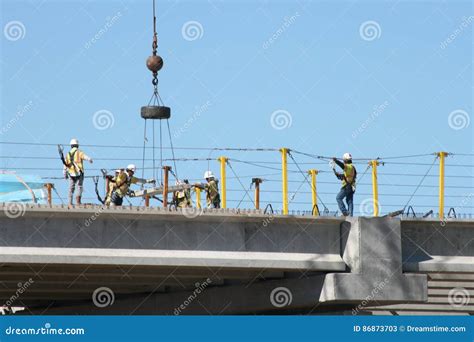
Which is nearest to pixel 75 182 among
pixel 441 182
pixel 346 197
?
pixel 346 197

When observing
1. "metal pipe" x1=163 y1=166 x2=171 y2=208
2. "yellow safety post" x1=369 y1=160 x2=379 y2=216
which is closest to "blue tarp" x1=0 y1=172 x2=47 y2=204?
"metal pipe" x1=163 y1=166 x2=171 y2=208

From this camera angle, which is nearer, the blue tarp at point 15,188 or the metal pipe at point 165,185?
the metal pipe at point 165,185

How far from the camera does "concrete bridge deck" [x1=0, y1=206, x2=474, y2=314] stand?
26656mm

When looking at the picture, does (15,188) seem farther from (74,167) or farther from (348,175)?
(348,175)

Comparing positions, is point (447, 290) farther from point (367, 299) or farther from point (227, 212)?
point (227, 212)

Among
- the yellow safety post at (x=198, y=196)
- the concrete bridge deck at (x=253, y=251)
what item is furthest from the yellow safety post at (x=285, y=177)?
the yellow safety post at (x=198, y=196)

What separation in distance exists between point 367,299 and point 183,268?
420 centimetres

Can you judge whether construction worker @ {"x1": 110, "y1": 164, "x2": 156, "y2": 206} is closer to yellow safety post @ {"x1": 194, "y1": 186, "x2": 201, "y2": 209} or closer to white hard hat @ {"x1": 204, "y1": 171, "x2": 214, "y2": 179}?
yellow safety post @ {"x1": 194, "y1": 186, "x2": 201, "y2": 209}

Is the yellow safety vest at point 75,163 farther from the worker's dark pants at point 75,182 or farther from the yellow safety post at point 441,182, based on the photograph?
the yellow safety post at point 441,182

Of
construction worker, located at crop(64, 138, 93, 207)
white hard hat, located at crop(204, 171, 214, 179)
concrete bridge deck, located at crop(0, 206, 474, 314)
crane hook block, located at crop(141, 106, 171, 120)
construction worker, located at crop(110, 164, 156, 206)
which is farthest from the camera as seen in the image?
white hard hat, located at crop(204, 171, 214, 179)

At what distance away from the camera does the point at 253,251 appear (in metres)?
28.0

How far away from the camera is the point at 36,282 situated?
31688mm

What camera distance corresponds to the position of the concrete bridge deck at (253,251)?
87.5 ft

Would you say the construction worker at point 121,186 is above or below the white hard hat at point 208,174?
below
